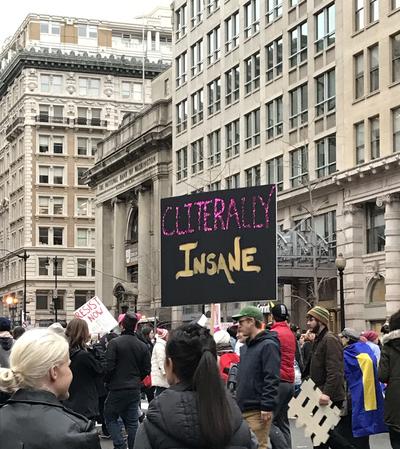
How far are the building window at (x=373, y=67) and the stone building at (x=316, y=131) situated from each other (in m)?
0.04

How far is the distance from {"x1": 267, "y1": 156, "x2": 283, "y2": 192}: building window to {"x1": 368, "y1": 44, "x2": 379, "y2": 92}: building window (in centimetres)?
897

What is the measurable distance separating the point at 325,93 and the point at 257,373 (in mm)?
36530

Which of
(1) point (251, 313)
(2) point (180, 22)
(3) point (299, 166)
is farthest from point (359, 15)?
(1) point (251, 313)

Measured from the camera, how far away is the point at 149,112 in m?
71.1

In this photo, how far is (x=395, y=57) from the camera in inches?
1548

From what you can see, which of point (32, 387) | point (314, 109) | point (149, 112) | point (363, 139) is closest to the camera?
point (32, 387)

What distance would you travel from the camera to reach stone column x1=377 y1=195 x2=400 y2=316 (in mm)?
39094

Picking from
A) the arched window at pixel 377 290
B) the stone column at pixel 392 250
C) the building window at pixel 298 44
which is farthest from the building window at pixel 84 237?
the stone column at pixel 392 250

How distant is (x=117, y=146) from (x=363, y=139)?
38.2 metres

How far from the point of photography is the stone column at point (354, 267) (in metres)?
41.8

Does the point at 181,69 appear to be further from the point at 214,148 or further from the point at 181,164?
the point at 214,148

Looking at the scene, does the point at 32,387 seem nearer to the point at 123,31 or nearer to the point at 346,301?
the point at 346,301

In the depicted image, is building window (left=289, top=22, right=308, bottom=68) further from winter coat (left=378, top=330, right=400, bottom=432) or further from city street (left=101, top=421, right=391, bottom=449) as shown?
winter coat (left=378, top=330, right=400, bottom=432)

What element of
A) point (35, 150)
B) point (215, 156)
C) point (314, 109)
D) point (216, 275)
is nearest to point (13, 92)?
point (35, 150)
